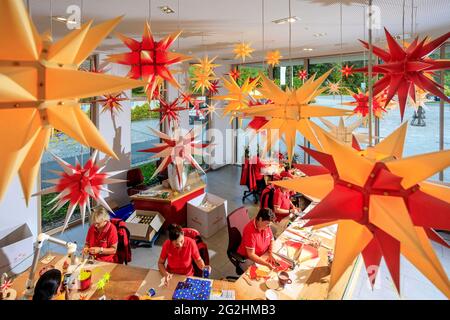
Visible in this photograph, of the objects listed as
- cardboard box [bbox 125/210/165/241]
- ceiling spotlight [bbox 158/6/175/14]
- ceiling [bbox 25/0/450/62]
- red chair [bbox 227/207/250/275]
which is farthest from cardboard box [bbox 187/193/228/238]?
ceiling spotlight [bbox 158/6/175/14]

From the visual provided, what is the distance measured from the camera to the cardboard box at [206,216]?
550 cm

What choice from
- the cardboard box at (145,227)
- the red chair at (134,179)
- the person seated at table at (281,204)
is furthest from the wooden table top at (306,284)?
the red chair at (134,179)

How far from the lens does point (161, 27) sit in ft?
14.0

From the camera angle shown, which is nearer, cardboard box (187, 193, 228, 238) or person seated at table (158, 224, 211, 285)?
person seated at table (158, 224, 211, 285)

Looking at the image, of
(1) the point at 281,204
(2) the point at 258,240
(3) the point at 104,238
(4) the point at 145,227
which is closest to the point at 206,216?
(4) the point at 145,227

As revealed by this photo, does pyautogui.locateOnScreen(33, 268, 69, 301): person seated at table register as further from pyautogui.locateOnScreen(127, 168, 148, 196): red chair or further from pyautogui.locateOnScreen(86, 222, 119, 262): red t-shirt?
pyautogui.locateOnScreen(127, 168, 148, 196): red chair

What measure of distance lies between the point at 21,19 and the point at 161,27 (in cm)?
389

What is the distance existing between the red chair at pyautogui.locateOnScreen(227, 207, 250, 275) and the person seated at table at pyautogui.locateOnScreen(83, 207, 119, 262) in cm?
147

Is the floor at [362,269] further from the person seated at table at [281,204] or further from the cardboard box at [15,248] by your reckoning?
the person seated at table at [281,204]

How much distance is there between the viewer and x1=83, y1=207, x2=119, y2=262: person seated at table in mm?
3352

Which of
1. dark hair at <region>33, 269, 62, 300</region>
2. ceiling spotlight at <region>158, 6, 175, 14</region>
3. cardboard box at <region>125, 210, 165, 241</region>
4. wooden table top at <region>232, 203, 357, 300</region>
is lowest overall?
cardboard box at <region>125, 210, 165, 241</region>

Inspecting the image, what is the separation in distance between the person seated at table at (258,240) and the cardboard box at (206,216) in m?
1.99

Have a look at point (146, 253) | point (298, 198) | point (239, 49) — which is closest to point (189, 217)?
point (146, 253)
